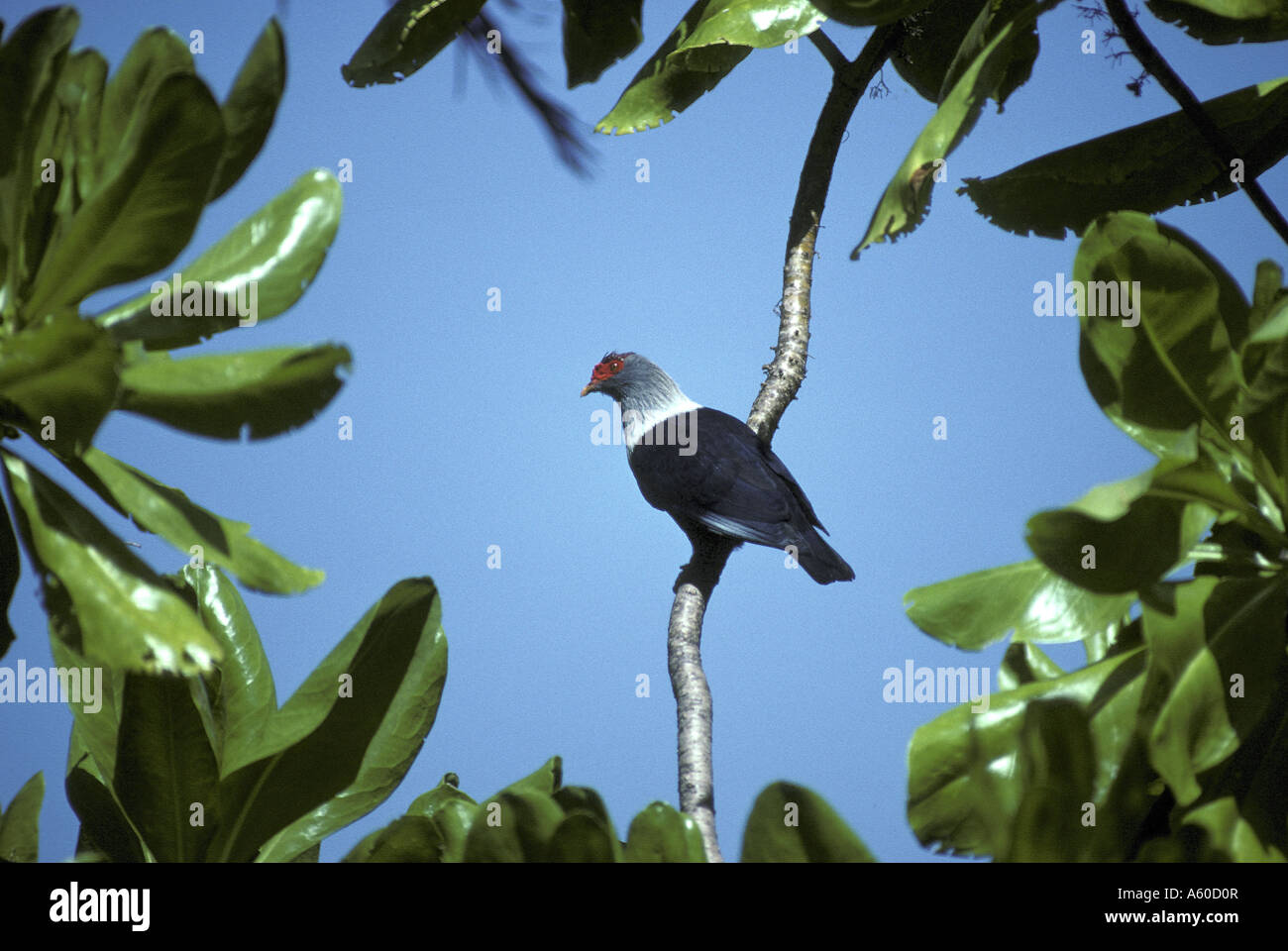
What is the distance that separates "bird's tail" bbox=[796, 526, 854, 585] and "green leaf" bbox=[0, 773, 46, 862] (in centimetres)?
337

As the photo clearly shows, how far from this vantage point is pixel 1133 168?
1386 millimetres

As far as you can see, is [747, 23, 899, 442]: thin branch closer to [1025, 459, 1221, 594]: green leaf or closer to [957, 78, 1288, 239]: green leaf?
[957, 78, 1288, 239]: green leaf

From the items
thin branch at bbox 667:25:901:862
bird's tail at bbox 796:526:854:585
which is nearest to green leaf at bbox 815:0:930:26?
thin branch at bbox 667:25:901:862

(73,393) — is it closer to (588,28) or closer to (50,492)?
(50,492)

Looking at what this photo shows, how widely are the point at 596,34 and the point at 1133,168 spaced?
86 cm

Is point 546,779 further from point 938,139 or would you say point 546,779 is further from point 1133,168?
point 1133,168

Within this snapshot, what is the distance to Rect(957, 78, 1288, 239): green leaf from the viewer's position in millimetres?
1362

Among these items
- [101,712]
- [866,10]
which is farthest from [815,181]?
[101,712]

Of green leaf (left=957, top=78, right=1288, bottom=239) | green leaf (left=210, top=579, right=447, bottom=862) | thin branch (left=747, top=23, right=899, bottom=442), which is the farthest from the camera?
thin branch (left=747, top=23, right=899, bottom=442)

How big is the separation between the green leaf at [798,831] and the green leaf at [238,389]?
560mm

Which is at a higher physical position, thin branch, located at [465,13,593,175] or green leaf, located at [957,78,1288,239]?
thin branch, located at [465,13,593,175]

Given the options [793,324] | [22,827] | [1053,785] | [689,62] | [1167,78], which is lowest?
[22,827]

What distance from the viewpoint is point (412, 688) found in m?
1.19
